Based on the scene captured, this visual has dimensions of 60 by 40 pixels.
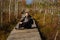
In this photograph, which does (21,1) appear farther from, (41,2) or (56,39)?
(56,39)

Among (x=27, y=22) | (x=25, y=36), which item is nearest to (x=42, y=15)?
(x=27, y=22)

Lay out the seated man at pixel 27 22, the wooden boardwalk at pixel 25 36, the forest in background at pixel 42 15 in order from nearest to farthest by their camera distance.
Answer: the wooden boardwalk at pixel 25 36 → the forest in background at pixel 42 15 → the seated man at pixel 27 22

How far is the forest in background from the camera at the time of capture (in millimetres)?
4918

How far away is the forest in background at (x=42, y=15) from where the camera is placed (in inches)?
194

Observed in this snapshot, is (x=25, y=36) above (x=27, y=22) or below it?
below

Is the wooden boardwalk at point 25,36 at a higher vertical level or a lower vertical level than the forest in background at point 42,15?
lower

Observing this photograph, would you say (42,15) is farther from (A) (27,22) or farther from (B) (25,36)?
(B) (25,36)

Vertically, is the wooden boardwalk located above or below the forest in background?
below

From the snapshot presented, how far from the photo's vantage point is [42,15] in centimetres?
550

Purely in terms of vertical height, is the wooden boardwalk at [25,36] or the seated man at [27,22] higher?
the seated man at [27,22]

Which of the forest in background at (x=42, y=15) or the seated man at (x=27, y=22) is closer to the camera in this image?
the forest in background at (x=42, y=15)

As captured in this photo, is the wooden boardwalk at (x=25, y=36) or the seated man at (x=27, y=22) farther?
the seated man at (x=27, y=22)

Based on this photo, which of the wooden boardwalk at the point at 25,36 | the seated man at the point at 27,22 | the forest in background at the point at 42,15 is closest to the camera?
the wooden boardwalk at the point at 25,36

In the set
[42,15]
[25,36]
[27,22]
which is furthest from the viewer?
[27,22]
